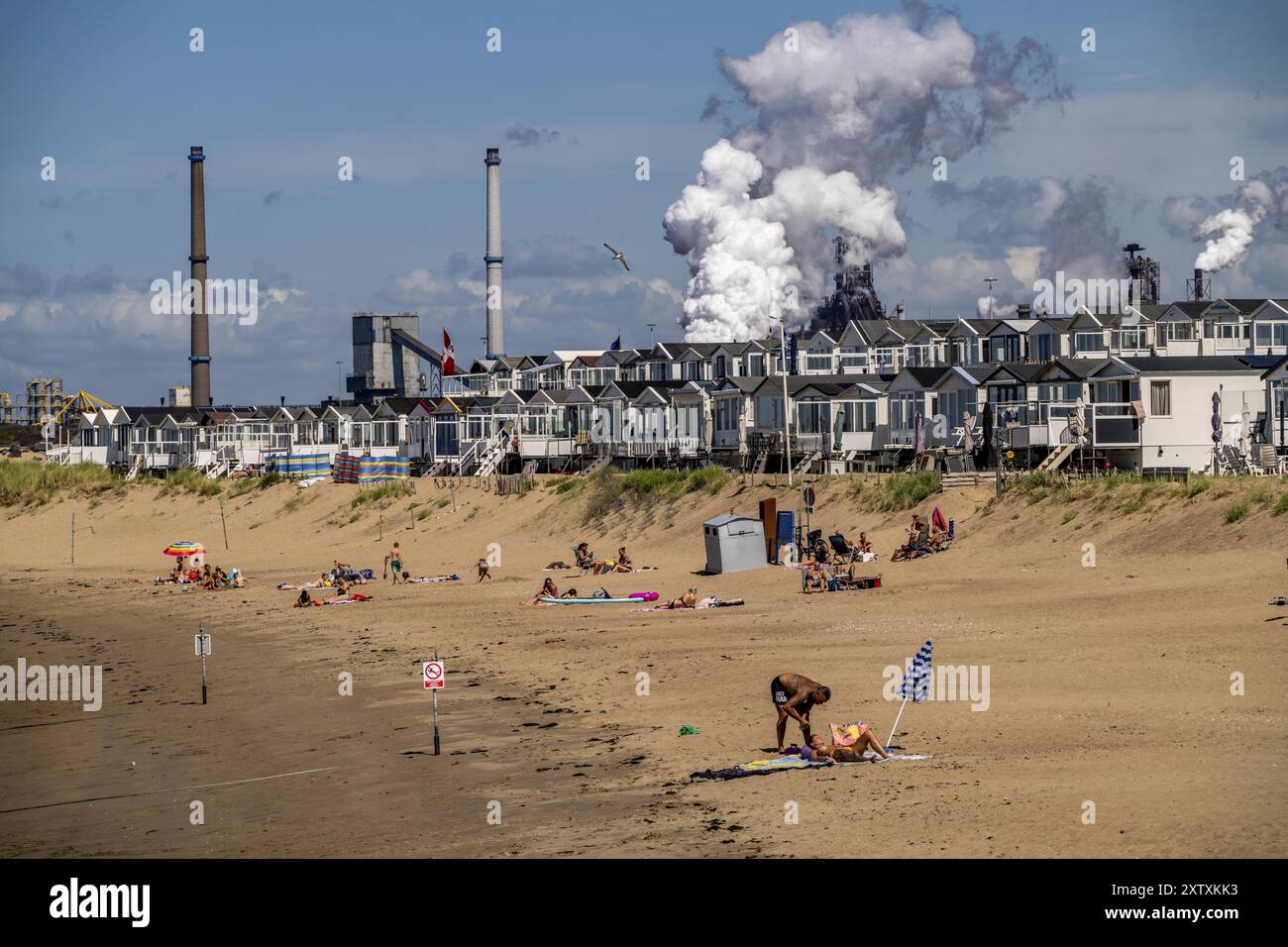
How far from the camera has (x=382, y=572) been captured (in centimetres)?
4988

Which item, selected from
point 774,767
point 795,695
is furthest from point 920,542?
point 774,767

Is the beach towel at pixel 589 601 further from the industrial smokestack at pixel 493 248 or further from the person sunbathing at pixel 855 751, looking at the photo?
the industrial smokestack at pixel 493 248

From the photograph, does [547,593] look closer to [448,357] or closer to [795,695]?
[795,695]

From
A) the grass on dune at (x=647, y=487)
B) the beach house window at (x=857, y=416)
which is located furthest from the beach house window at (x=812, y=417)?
the grass on dune at (x=647, y=487)

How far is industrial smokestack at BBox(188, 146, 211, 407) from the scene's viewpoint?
12100cm

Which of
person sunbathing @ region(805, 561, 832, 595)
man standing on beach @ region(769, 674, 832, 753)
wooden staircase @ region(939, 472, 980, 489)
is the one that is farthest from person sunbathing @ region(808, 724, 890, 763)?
wooden staircase @ region(939, 472, 980, 489)

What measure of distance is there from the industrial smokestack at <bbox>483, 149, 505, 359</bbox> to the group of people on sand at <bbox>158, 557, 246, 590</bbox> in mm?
74243

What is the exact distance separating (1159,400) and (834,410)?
50.6ft

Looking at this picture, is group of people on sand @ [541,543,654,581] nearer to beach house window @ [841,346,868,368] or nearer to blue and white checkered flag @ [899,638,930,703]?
blue and white checkered flag @ [899,638,930,703]

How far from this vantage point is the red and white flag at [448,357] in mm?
123600

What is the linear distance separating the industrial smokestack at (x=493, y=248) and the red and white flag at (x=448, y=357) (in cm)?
310
